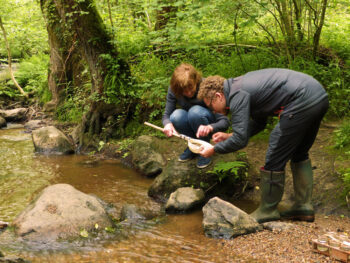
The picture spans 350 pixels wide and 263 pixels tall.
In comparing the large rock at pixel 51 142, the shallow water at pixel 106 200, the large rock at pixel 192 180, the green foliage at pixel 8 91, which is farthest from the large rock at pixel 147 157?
the green foliage at pixel 8 91

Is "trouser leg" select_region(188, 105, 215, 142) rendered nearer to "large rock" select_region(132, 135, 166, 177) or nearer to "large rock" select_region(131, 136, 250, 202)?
"large rock" select_region(131, 136, 250, 202)

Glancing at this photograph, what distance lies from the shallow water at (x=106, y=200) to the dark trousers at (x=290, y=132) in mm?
951

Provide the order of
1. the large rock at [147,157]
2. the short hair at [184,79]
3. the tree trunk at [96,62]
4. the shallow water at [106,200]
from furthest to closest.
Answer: the tree trunk at [96,62], the large rock at [147,157], the short hair at [184,79], the shallow water at [106,200]

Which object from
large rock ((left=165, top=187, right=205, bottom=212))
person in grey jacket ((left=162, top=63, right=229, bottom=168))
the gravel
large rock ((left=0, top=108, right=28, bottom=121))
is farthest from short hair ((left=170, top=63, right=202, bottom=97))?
large rock ((left=0, top=108, right=28, bottom=121))

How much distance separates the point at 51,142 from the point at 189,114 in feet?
13.0

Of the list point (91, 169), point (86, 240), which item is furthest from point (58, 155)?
point (86, 240)

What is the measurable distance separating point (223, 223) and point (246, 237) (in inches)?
10.0

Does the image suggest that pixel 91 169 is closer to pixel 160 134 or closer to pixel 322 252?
pixel 160 134

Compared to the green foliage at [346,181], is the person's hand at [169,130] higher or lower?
higher

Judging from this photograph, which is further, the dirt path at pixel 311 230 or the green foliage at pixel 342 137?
the green foliage at pixel 342 137

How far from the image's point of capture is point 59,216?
132 inches

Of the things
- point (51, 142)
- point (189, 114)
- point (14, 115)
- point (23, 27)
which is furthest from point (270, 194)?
point (23, 27)

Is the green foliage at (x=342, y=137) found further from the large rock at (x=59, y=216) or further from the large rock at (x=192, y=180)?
the large rock at (x=59, y=216)

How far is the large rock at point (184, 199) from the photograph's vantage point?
392cm
